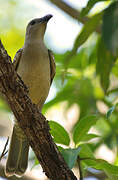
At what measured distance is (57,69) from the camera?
564 cm

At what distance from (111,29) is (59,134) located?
4.79 ft

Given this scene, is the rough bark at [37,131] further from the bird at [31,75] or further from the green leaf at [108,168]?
the bird at [31,75]

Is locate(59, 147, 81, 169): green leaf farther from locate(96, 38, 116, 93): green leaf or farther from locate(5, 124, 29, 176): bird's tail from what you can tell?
locate(5, 124, 29, 176): bird's tail

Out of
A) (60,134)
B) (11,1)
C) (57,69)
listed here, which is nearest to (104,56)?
(60,134)

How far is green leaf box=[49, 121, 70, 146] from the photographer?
346cm

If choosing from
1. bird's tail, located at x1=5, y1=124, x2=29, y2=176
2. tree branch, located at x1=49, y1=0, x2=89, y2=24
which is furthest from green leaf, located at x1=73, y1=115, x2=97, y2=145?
tree branch, located at x1=49, y1=0, x2=89, y2=24

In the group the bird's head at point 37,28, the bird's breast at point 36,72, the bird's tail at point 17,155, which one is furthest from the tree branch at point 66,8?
the bird's tail at point 17,155

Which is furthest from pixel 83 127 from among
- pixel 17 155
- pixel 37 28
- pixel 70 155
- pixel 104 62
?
pixel 37 28

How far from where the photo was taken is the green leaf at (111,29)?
223cm

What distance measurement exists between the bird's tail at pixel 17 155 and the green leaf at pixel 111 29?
2.94 meters

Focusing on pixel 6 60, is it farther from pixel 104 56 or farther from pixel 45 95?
pixel 45 95

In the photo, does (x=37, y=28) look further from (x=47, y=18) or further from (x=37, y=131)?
(x=37, y=131)

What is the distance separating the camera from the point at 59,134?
11.4 ft

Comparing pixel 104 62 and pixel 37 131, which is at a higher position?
pixel 104 62
